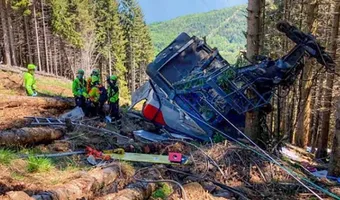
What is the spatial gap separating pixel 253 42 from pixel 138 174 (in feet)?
13.2

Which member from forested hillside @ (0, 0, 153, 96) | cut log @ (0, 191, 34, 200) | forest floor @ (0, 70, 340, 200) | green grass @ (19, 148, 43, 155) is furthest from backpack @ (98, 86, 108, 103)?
forested hillside @ (0, 0, 153, 96)

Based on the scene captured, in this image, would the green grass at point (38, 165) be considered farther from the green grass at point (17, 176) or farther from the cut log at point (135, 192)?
the cut log at point (135, 192)

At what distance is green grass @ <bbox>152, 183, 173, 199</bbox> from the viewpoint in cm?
525

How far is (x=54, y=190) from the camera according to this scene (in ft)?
14.3

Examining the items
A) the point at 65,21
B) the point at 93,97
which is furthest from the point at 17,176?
the point at 65,21

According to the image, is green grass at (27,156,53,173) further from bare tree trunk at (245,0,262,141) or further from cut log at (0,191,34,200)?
bare tree trunk at (245,0,262,141)

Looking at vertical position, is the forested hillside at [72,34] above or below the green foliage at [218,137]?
above

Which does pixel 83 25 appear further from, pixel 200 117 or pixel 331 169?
pixel 331 169

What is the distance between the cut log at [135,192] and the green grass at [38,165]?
140 cm

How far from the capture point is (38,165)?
543 centimetres

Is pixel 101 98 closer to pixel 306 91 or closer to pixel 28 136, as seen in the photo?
pixel 28 136

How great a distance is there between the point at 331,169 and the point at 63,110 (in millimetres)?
8209

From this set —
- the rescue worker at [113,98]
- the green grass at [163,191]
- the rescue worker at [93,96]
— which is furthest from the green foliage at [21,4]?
the green grass at [163,191]

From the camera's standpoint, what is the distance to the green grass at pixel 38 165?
5.36 meters
